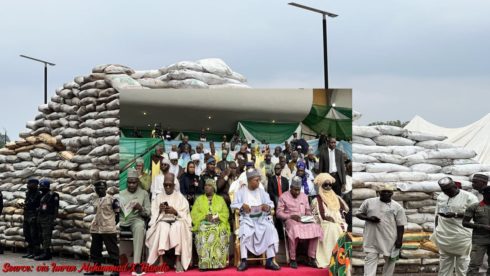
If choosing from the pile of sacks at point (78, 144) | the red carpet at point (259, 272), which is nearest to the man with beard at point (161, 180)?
the red carpet at point (259, 272)

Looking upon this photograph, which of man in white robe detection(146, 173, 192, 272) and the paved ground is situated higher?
man in white robe detection(146, 173, 192, 272)

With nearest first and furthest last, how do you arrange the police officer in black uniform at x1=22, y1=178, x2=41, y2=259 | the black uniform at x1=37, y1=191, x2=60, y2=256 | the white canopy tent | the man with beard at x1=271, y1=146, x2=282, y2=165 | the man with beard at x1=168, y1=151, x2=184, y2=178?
the man with beard at x1=168, y1=151, x2=184, y2=178
the man with beard at x1=271, y1=146, x2=282, y2=165
the black uniform at x1=37, y1=191, x2=60, y2=256
the police officer in black uniform at x1=22, y1=178, x2=41, y2=259
the white canopy tent

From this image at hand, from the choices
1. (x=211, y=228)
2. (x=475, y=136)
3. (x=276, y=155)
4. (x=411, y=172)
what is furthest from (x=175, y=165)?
(x=475, y=136)

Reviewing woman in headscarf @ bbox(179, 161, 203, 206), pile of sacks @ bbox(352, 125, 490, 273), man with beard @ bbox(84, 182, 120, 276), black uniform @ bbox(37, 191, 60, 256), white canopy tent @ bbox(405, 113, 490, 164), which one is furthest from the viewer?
white canopy tent @ bbox(405, 113, 490, 164)

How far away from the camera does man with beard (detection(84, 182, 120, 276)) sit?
1303 centimetres

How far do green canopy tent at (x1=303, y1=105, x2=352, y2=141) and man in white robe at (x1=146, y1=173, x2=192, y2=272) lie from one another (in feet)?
5.89

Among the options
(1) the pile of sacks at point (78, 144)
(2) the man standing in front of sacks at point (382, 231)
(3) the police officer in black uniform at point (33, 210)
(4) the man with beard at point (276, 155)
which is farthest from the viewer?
(3) the police officer in black uniform at point (33, 210)

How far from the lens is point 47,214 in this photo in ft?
50.0

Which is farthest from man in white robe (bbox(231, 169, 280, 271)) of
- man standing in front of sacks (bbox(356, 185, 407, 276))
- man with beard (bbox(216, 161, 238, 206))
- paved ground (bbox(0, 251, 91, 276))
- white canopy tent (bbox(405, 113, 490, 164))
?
white canopy tent (bbox(405, 113, 490, 164))

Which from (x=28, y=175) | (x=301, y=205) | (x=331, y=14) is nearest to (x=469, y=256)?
(x=301, y=205)

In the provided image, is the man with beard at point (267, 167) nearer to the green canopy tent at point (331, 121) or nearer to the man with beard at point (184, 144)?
the green canopy tent at point (331, 121)

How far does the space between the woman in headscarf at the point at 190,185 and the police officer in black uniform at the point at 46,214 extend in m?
6.29

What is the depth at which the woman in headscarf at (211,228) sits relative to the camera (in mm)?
9336

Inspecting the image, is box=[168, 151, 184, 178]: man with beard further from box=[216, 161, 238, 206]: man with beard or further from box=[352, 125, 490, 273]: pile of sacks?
box=[352, 125, 490, 273]: pile of sacks
